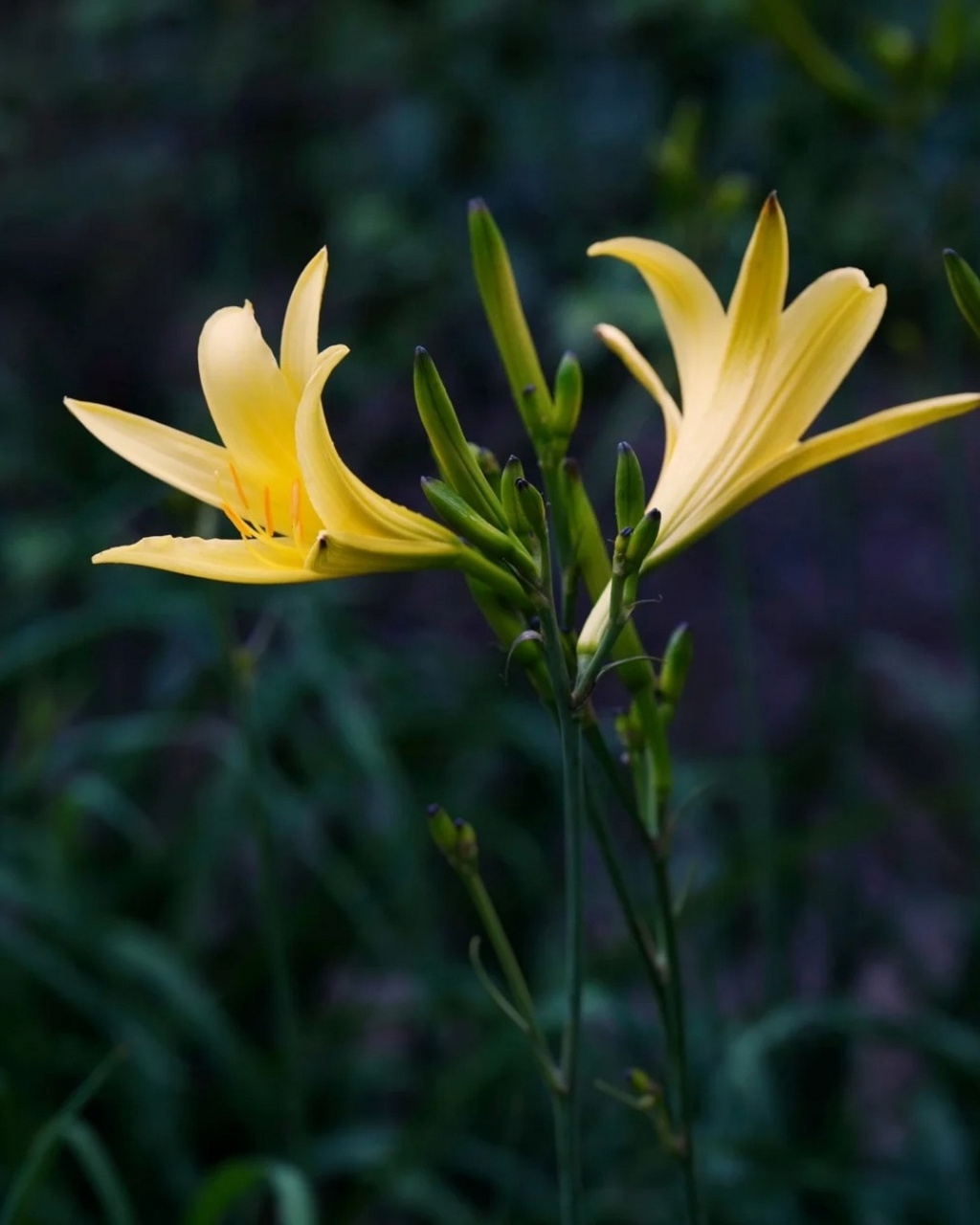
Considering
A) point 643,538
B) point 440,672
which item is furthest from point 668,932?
point 440,672

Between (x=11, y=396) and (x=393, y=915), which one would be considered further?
(x=11, y=396)

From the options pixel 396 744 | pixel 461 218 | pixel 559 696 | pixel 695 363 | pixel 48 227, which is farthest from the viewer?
pixel 48 227

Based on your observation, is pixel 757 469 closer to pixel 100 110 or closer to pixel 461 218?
pixel 461 218

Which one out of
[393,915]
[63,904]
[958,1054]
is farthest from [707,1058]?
[63,904]

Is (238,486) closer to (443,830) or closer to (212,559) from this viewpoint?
(212,559)

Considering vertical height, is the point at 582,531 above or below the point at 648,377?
below

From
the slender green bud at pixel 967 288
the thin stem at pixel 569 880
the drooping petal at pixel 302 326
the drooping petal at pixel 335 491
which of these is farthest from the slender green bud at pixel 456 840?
the slender green bud at pixel 967 288
